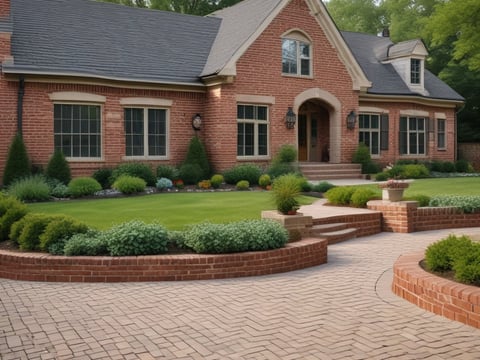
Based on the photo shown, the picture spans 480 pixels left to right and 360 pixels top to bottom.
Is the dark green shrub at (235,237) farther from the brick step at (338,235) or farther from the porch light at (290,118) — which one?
the porch light at (290,118)

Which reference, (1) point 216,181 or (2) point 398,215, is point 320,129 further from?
(2) point 398,215

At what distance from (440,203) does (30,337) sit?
1032 cm

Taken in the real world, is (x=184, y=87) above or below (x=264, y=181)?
above

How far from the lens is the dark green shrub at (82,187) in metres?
15.9

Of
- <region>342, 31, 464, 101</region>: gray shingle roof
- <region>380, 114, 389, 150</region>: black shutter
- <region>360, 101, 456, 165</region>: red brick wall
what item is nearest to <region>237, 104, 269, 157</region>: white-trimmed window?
<region>360, 101, 456, 165</region>: red brick wall

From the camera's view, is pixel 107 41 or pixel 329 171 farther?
pixel 329 171

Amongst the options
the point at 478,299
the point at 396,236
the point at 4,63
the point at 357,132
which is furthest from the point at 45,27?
the point at 478,299

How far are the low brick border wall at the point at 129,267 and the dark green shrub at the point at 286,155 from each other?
44.7 ft

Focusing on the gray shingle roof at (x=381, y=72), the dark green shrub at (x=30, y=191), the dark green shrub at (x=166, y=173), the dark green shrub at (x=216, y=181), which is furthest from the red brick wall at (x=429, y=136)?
the dark green shrub at (x=30, y=191)

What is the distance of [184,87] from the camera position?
20672mm

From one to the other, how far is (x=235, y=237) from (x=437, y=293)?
10.1 ft

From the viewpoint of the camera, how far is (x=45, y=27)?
20.1 metres

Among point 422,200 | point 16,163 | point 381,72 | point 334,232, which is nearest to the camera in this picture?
point 334,232

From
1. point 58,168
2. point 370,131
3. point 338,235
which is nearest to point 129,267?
point 338,235
